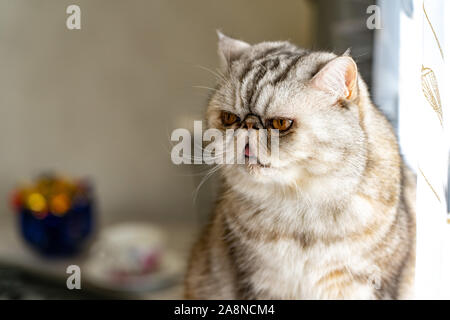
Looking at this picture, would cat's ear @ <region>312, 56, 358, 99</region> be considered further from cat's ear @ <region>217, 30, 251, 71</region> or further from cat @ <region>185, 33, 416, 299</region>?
cat's ear @ <region>217, 30, 251, 71</region>

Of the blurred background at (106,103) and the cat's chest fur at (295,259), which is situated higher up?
the blurred background at (106,103)

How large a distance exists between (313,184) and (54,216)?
3.79ft

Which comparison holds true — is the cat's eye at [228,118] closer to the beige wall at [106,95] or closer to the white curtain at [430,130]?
the white curtain at [430,130]

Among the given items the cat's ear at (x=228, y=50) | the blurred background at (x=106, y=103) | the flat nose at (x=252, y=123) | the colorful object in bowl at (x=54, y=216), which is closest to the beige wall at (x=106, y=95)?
the blurred background at (x=106, y=103)

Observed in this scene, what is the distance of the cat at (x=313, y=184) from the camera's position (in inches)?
22.2

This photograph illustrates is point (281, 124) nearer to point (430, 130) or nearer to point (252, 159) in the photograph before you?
point (252, 159)

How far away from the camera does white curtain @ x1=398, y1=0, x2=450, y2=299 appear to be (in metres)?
0.54

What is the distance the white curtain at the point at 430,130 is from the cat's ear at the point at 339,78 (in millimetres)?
82

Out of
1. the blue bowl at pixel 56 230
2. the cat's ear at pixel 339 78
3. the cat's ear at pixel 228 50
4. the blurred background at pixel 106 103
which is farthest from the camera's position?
the blurred background at pixel 106 103

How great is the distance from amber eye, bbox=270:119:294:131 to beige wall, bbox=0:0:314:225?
102 centimetres

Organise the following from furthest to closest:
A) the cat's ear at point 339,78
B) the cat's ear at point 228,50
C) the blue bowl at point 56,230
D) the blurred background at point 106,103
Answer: the blurred background at point 106,103
the blue bowl at point 56,230
the cat's ear at point 228,50
the cat's ear at point 339,78

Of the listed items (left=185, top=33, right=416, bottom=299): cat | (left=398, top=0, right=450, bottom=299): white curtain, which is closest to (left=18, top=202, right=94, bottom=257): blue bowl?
(left=185, top=33, right=416, bottom=299): cat

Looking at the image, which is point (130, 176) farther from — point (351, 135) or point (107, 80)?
point (351, 135)

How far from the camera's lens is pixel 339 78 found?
544 millimetres
